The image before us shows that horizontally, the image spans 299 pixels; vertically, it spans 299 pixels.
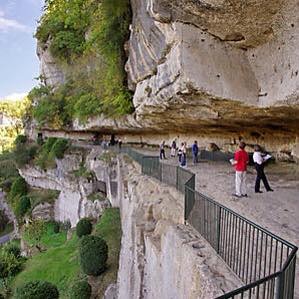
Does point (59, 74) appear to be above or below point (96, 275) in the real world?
above

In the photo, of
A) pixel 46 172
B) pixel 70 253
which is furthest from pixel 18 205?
pixel 70 253

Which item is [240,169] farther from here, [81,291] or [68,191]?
[68,191]

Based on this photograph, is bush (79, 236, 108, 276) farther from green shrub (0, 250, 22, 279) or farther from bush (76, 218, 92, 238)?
green shrub (0, 250, 22, 279)

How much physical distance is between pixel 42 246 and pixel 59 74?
2126cm

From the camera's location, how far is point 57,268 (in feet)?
59.5

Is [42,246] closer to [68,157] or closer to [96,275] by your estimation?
[68,157]

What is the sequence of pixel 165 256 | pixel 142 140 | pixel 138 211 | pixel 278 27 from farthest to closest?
pixel 142 140
pixel 138 211
pixel 278 27
pixel 165 256

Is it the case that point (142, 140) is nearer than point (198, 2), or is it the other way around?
point (198, 2)

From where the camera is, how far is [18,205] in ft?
107

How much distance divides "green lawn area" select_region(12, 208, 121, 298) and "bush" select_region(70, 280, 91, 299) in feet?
2.27

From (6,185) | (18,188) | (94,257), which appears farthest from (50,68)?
(94,257)

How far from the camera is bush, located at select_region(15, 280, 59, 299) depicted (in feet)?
46.3

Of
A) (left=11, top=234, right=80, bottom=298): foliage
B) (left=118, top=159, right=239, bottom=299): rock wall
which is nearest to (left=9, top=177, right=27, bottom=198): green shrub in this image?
(left=11, top=234, right=80, bottom=298): foliage

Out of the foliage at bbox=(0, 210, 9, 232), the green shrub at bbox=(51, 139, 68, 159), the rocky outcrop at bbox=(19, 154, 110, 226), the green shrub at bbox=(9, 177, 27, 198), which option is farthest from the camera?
the foliage at bbox=(0, 210, 9, 232)
